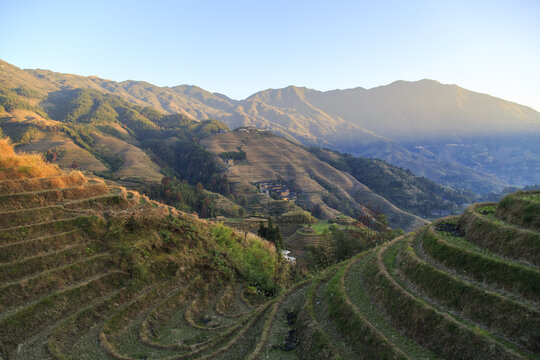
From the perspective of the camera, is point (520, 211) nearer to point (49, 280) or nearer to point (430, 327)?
point (430, 327)

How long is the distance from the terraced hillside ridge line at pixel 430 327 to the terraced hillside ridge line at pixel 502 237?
14.3 ft

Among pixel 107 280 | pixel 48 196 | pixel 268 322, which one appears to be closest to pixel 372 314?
pixel 268 322

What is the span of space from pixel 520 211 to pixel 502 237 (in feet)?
7.37

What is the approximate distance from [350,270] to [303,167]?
173074 mm

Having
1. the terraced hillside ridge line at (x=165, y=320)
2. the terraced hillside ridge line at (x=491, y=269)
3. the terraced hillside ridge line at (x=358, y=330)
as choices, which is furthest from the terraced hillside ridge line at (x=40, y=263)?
the terraced hillside ridge line at (x=491, y=269)

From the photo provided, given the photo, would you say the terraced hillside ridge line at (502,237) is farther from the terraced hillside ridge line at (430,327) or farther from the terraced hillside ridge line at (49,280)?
the terraced hillside ridge line at (49,280)

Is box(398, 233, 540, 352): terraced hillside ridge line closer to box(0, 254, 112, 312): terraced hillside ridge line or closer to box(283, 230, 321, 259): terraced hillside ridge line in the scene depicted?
box(0, 254, 112, 312): terraced hillside ridge line

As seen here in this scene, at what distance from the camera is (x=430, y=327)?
448 inches

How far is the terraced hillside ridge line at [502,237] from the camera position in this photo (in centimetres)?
1223

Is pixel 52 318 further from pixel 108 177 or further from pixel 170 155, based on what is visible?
pixel 170 155

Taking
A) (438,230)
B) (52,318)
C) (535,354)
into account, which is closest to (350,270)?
(438,230)

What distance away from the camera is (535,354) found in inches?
357

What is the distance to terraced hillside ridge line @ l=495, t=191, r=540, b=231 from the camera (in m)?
13.8

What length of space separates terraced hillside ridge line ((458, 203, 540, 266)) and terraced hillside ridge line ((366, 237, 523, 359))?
4366 millimetres
